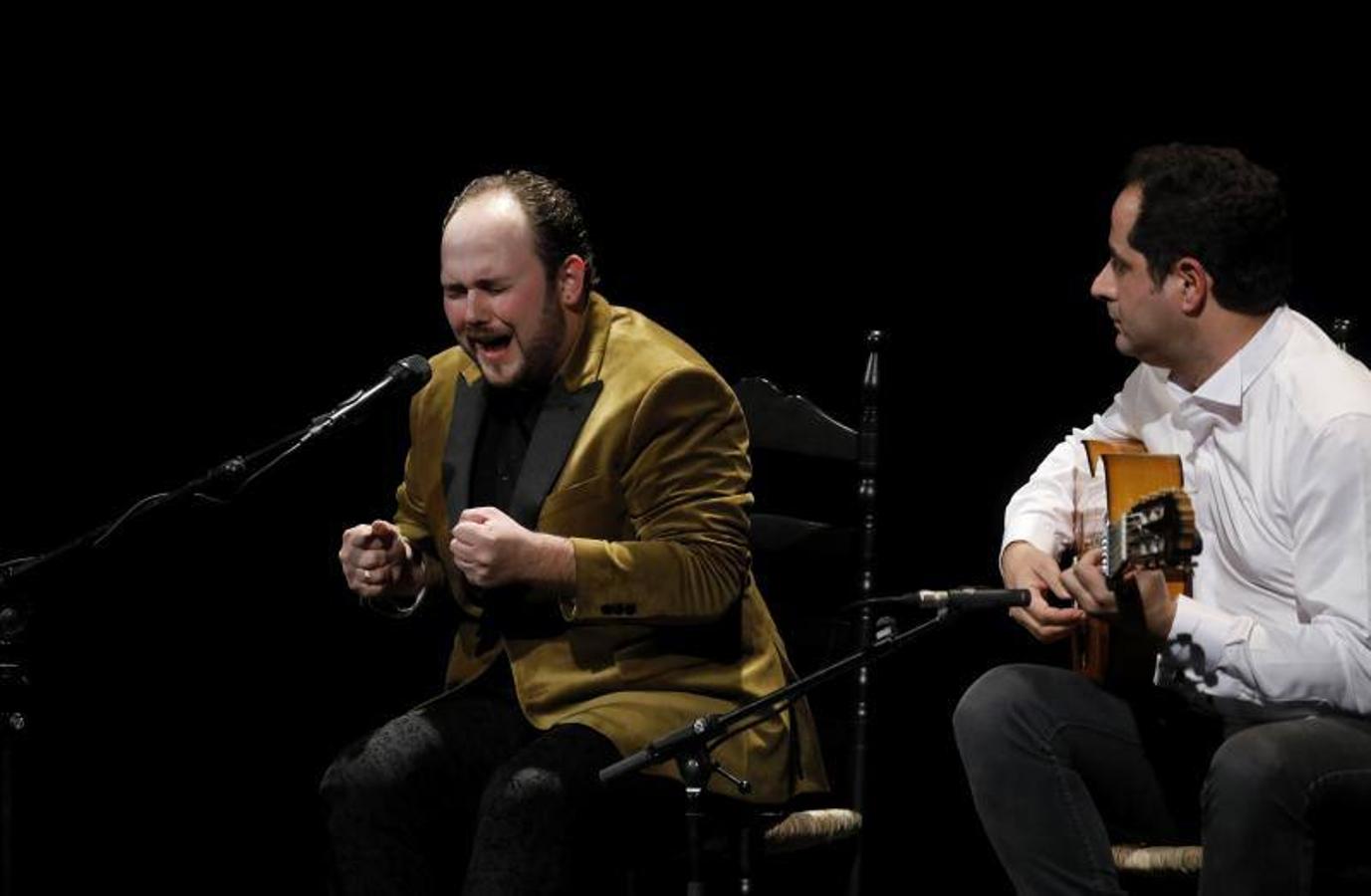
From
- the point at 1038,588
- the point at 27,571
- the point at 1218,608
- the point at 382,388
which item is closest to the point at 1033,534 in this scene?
the point at 1038,588

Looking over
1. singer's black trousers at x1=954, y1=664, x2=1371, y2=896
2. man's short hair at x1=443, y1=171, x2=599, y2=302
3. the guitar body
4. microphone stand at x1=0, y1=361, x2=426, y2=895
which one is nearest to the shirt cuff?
the guitar body

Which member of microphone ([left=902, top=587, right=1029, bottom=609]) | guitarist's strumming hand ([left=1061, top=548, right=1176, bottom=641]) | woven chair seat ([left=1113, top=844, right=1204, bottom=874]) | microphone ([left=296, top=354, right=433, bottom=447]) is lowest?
woven chair seat ([left=1113, top=844, right=1204, bottom=874])

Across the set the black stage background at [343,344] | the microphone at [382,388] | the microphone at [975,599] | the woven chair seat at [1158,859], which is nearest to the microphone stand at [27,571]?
the microphone at [382,388]

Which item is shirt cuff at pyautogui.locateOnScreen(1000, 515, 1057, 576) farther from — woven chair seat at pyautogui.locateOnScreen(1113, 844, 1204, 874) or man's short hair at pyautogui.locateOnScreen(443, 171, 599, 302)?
man's short hair at pyautogui.locateOnScreen(443, 171, 599, 302)

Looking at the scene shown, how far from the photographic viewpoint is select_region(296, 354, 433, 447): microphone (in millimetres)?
2668

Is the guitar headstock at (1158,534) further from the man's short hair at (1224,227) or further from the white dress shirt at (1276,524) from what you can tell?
the man's short hair at (1224,227)

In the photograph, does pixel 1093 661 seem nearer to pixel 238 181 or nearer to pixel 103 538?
pixel 103 538

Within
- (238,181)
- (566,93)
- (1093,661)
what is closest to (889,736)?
(1093,661)

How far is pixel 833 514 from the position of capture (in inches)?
151

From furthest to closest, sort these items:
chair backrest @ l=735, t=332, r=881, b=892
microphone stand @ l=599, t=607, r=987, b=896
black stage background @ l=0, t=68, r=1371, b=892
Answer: black stage background @ l=0, t=68, r=1371, b=892, chair backrest @ l=735, t=332, r=881, b=892, microphone stand @ l=599, t=607, r=987, b=896

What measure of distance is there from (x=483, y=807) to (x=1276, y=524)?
1.25 m

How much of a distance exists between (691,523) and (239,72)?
1.68 m

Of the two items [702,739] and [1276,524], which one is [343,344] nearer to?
[702,739]

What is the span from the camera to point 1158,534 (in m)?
2.43
